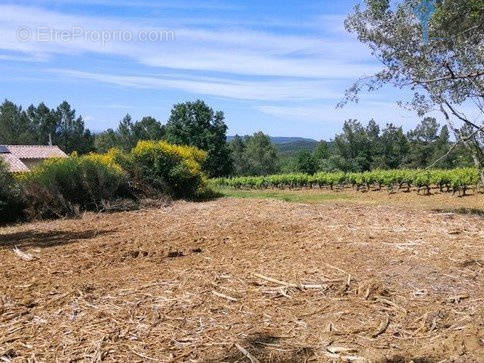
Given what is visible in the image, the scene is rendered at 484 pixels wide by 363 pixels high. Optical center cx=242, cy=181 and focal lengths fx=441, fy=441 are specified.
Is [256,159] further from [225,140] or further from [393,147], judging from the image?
[393,147]

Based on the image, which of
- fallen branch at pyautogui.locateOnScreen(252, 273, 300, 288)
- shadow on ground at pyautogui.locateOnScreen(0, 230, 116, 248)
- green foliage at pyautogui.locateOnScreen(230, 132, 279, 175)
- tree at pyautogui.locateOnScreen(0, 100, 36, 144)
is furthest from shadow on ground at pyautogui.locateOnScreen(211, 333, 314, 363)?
tree at pyautogui.locateOnScreen(0, 100, 36, 144)

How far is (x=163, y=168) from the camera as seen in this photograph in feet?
46.0

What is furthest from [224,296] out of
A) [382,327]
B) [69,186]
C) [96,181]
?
[96,181]

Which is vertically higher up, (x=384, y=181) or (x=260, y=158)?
(x=260, y=158)

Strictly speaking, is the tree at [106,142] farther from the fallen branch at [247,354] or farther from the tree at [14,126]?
the fallen branch at [247,354]

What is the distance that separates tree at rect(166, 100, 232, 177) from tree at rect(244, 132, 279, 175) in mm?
10544

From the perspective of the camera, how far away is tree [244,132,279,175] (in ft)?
208

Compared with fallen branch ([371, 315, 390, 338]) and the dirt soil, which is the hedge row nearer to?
the dirt soil

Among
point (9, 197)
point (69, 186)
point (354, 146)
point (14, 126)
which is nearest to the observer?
point (9, 197)

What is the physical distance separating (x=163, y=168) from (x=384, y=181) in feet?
58.1

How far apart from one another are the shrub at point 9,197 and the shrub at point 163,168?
332cm

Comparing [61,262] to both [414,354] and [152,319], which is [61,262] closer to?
[152,319]

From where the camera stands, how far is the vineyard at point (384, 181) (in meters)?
22.7

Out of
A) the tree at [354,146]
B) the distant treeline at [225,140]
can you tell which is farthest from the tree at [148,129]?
the tree at [354,146]
